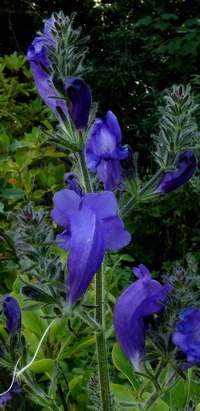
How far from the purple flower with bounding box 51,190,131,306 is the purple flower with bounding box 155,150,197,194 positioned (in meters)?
0.20


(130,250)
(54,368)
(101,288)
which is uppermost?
(101,288)

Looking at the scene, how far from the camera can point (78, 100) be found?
0.77 m

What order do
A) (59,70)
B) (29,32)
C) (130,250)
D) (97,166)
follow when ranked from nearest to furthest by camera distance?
(59,70)
(97,166)
(130,250)
(29,32)

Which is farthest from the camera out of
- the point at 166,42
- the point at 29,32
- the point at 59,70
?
the point at 29,32

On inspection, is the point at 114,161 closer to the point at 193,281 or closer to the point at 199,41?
the point at 193,281

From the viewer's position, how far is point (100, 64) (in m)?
5.64

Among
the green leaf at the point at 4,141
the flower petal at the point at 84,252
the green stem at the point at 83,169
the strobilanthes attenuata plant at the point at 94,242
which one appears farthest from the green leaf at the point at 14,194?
the flower petal at the point at 84,252

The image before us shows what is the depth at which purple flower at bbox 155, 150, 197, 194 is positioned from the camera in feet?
2.85

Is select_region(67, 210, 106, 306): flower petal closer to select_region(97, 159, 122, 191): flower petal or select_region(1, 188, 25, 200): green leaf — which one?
select_region(97, 159, 122, 191): flower petal

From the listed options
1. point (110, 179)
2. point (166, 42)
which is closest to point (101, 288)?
point (110, 179)

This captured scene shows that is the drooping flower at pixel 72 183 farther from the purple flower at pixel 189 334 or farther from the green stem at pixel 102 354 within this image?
the purple flower at pixel 189 334

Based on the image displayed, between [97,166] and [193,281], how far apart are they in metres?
0.29

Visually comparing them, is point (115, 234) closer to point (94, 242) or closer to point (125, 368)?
point (94, 242)

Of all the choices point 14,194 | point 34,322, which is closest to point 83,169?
point 34,322
